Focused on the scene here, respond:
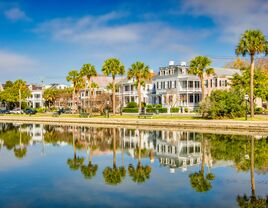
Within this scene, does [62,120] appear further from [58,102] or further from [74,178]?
[58,102]

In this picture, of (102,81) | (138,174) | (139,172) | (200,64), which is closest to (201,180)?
(138,174)

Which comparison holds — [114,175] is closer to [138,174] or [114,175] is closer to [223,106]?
[138,174]

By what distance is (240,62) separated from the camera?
135 meters

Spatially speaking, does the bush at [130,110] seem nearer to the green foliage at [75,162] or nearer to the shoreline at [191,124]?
the shoreline at [191,124]

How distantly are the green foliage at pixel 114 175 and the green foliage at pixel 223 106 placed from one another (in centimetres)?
3629

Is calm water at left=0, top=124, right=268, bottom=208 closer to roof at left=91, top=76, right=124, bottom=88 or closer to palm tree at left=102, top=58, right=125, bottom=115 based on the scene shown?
palm tree at left=102, top=58, right=125, bottom=115

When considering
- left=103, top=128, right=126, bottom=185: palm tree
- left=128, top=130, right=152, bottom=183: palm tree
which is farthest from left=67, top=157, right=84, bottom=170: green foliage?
left=128, top=130, right=152, bottom=183: palm tree

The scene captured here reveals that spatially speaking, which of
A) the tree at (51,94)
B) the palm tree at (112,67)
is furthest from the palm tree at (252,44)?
the tree at (51,94)

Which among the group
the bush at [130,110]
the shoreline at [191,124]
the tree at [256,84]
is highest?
the tree at [256,84]

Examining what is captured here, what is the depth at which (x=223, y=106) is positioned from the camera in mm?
57750

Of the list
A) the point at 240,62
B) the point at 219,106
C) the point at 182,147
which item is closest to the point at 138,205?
the point at 182,147

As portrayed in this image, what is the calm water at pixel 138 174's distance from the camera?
17.0 m

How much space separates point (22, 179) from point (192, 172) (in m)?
10.1

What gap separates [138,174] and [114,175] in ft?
4.78
